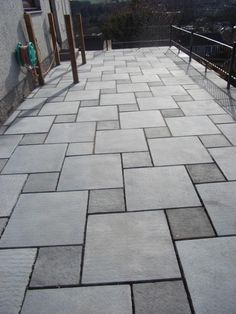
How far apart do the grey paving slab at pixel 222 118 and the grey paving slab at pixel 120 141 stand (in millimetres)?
1087

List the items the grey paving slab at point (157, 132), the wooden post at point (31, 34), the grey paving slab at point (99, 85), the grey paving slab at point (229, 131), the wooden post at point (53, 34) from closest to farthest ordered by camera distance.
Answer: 1. the grey paving slab at point (229, 131)
2. the grey paving slab at point (157, 132)
3. the wooden post at point (31, 34)
4. the grey paving slab at point (99, 85)
5. the wooden post at point (53, 34)

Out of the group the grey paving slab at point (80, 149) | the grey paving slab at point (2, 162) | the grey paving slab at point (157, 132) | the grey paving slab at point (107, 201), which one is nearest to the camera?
the grey paving slab at point (107, 201)

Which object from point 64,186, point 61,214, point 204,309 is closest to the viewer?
point 204,309

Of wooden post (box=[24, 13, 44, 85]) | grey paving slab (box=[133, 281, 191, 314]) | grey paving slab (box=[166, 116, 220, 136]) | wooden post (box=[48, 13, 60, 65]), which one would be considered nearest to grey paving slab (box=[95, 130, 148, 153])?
grey paving slab (box=[166, 116, 220, 136])

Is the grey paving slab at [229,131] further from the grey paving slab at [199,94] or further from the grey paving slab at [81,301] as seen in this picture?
the grey paving slab at [81,301]

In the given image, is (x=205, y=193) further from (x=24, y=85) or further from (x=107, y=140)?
(x=24, y=85)

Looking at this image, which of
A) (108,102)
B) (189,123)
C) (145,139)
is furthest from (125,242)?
(108,102)

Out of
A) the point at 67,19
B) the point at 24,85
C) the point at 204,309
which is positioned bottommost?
the point at 204,309

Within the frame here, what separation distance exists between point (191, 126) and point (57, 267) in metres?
2.61

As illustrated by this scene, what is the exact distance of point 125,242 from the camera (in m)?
2.03

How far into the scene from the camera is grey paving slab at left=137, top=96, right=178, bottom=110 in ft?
14.6

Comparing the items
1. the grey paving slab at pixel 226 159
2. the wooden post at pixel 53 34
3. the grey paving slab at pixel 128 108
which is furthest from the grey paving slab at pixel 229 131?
the wooden post at pixel 53 34

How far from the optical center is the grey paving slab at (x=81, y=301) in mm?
1609

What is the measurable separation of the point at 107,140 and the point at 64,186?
1038mm
